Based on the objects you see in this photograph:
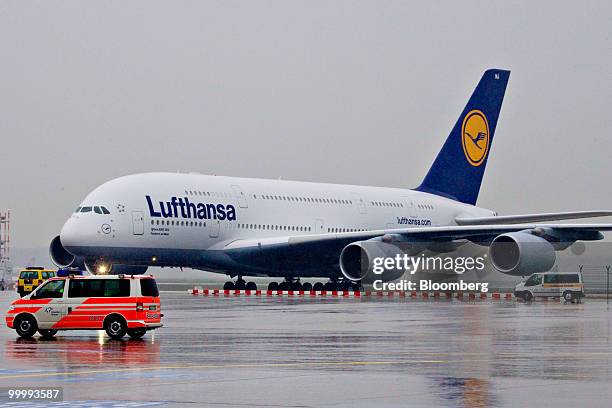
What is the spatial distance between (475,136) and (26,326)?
40602 millimetres

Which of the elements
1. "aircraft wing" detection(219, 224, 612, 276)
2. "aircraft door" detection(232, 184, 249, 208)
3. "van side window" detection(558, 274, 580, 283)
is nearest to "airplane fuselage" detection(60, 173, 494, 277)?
"aircraft door" detection(232, 184, 249, 208)

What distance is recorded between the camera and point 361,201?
55812 mm

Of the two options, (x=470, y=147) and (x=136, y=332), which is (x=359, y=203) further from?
(x=136, y=332)

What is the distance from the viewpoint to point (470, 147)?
200 feet

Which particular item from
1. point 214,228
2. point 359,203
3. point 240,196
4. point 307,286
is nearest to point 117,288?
point 214,228

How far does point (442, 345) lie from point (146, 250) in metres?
25.9

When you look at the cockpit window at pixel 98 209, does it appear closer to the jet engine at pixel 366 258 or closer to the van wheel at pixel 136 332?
the jet engine at pixel 366 258

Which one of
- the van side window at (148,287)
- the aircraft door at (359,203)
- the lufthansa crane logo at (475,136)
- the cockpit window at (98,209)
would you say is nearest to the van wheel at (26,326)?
the van side window at (148,287)

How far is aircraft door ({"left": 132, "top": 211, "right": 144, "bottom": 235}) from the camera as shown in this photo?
4522cm

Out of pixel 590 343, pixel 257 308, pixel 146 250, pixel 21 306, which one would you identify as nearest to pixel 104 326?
pixel 21 306

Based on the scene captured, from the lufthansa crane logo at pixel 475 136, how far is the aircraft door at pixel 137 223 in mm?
20830

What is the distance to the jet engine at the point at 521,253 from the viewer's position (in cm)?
4438

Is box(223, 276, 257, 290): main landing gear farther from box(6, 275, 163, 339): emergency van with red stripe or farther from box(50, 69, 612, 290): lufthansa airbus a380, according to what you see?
box(6, 275, 163, 339): emergency van with red stripe

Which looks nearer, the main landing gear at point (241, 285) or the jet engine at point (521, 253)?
the jet engine at point (521, 253)
